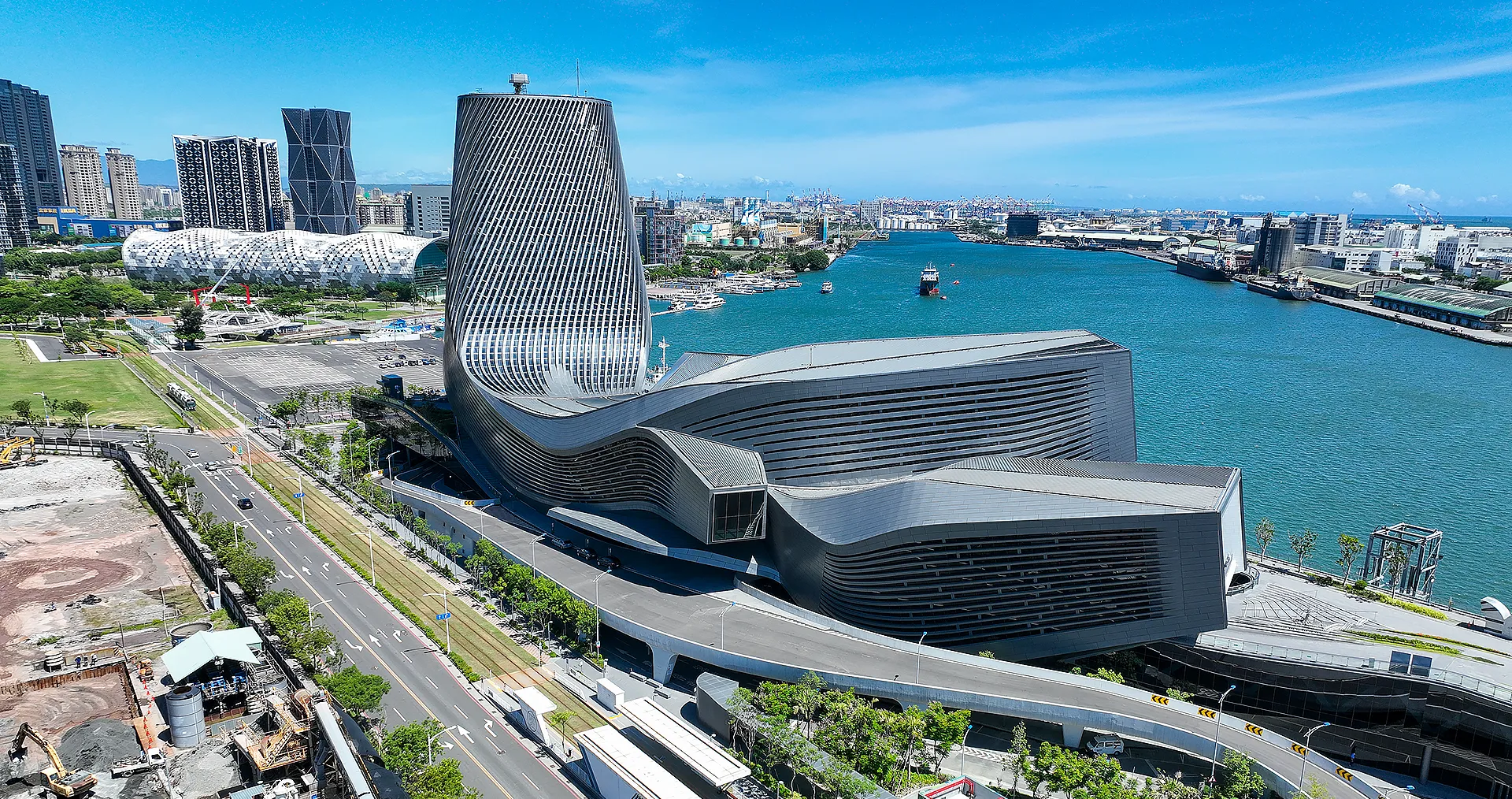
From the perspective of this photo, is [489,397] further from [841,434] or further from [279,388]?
[279,388]

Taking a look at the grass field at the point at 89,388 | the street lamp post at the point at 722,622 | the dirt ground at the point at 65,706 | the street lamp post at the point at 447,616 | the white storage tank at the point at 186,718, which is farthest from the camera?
the grass field at the point at 89,388

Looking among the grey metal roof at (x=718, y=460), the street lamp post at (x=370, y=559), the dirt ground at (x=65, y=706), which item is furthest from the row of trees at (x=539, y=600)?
the dirt ground at (x=65, y=706)

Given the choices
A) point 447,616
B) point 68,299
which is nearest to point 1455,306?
point 447,616

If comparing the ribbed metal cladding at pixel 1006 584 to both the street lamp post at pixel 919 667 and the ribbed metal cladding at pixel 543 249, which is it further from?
the ribbed metal cladding at pixel 543 249

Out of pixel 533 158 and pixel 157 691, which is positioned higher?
pixel 533 158

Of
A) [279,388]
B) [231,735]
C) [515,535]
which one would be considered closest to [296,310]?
[279,388]

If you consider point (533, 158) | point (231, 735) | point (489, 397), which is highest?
point (533, 158)
